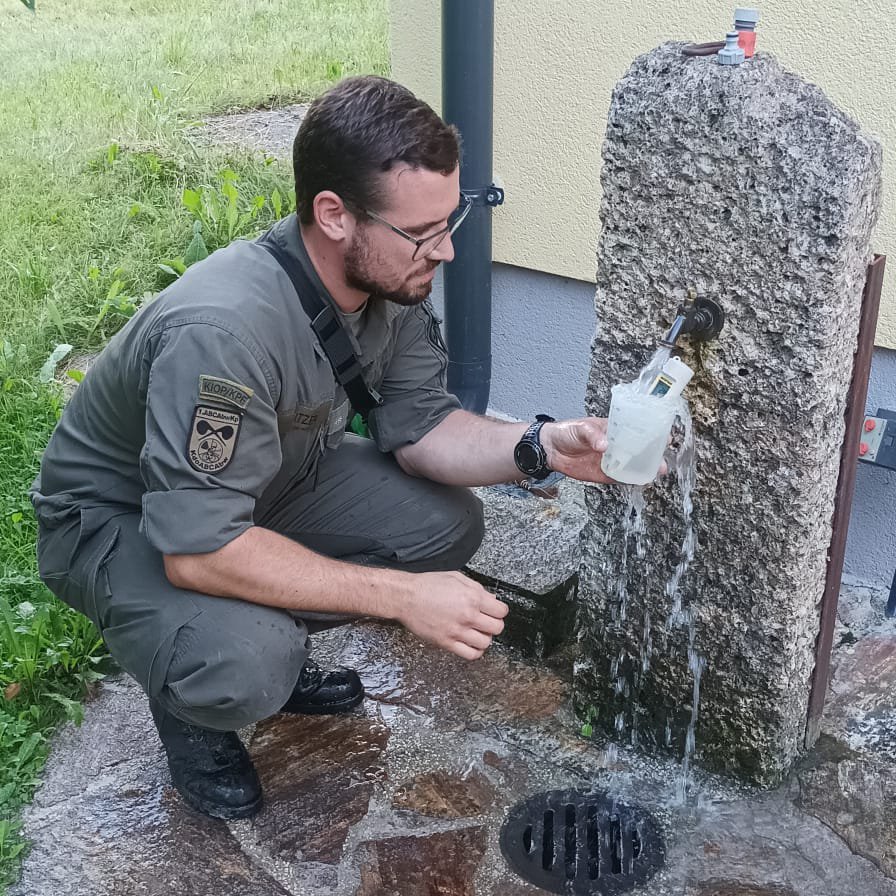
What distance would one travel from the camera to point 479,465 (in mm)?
2537

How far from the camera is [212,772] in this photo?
2.31 metres

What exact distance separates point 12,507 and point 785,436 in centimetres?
247

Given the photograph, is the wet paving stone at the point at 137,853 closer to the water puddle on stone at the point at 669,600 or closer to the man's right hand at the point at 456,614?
the man's right hand at the point at 456,614

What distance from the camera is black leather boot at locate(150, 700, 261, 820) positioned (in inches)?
91.0

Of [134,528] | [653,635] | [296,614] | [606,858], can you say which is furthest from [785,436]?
[134,528]

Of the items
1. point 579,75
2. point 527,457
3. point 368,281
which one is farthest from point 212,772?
point 579,75

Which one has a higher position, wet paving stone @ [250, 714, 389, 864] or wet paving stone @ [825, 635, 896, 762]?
wet paving stone @ [825, 635, 896, 762]

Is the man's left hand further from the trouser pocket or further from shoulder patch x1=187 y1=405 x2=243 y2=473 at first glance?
the trouser pocket

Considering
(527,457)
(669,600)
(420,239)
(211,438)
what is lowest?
(669,600)

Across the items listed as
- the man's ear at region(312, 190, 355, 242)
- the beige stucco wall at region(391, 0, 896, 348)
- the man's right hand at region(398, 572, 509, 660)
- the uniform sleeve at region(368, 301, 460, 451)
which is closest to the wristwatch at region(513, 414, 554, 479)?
the uniform sleeve at region(368, 301, 460, 451)

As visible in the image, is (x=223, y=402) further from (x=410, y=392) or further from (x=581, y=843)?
(x=581, y=843)

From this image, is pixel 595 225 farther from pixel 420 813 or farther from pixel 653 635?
pixel 420 813

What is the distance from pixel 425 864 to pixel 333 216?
1352 millimetres

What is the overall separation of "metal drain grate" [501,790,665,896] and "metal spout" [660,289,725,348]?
3.45ft
